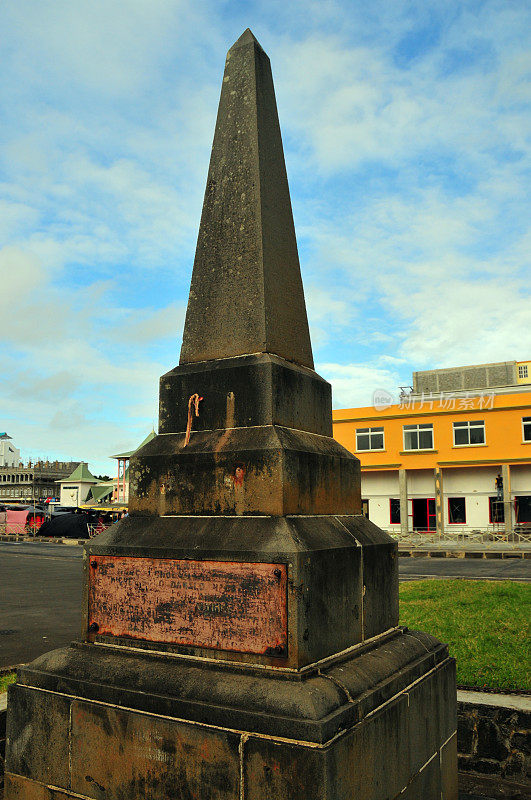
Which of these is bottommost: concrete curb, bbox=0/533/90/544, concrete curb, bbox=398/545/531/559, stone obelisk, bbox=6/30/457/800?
concrete curb, bbox=0/533/90/544

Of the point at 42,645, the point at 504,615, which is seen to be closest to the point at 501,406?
the point at 504,615

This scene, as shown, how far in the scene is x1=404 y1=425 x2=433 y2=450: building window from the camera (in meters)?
34.6

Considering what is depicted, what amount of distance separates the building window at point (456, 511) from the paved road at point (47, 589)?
13.9 metres

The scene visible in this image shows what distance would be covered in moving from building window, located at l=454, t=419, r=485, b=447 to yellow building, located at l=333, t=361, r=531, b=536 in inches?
2.1

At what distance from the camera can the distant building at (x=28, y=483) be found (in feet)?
366

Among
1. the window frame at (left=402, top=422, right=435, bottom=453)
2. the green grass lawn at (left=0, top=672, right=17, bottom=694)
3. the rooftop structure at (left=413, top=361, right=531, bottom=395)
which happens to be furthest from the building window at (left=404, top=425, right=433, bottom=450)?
the green grass lawn at (left=0, top=672, right=17, bottom=694)

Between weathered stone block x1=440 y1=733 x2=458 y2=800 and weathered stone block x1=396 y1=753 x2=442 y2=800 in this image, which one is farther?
weathered stone block x1=440 y1=733 x2=458 y2=800

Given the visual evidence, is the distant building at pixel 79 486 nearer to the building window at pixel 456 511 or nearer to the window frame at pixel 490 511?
the building window at pixel 456 511

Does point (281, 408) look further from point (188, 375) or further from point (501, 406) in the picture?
point (501, 406)

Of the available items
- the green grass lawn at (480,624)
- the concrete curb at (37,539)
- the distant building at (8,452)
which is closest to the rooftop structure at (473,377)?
the concrete curb at (37,539)

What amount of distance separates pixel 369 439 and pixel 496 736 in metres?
32.4

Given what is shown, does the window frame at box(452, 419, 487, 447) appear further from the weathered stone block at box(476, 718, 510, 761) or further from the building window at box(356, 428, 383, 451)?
the weathered stone block at box(476, 718, 510, 761)

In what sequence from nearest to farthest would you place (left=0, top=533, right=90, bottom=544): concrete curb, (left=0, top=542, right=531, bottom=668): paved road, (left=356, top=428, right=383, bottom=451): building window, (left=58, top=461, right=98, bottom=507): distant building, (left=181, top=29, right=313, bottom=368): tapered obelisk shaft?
(left=181, top=29, right=313, bottom=368): tapered obelisk shaft < (left=0, top=542, right=531, bottom=668): paved road < (left=0, top=533, right=90, bottom=544): concrete curb < (left=356, top=428, right=383, bottom=451): building window < (left=58, top=461, right=98, bottom=507): distant building

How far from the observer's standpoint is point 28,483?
113 meters
